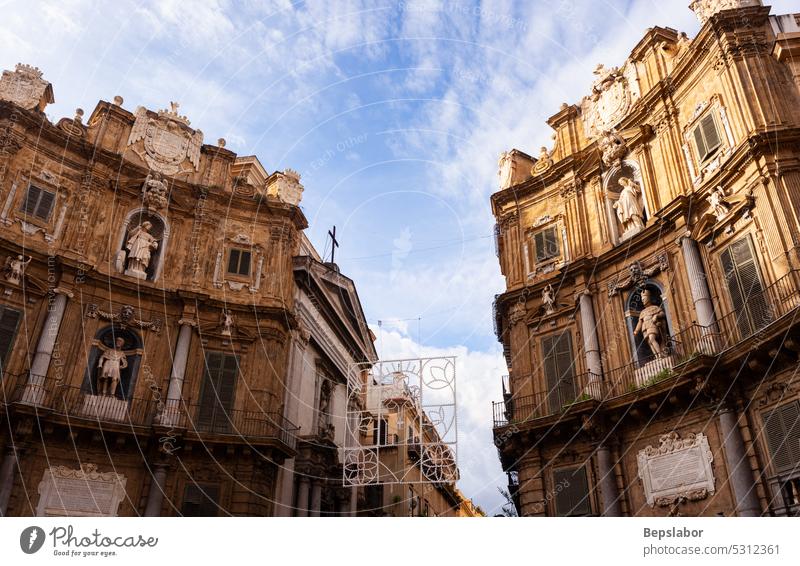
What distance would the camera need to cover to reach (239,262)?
76.3ft

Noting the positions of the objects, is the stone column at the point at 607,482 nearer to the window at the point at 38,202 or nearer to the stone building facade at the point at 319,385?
the stone building facade at the point at 319,385

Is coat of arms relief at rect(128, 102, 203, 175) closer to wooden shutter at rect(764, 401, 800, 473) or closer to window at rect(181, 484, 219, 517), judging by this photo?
window at rect(181, 484, 219, 517)

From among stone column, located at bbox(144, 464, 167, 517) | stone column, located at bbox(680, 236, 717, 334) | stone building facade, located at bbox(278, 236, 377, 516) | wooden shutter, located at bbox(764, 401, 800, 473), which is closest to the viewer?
wooden shutter, located at bbox(764, 401, 800, 473)

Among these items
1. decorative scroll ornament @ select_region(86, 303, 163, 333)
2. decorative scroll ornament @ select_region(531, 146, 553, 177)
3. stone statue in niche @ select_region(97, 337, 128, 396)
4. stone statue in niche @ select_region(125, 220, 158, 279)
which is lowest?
stone statue in niche @ select_region(97, 337, 128, 396)

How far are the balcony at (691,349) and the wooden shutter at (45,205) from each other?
1543cm

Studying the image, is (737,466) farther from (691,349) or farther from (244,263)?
(244,263)

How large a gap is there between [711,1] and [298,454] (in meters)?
18.9

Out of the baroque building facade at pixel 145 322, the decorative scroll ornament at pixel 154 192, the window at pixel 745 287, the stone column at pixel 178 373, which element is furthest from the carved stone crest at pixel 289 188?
the window at pixel 745 287

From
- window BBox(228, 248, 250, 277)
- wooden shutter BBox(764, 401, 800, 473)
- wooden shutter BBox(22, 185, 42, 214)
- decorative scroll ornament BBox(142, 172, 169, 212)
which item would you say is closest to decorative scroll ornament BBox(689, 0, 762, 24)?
wooden shutter BBox(764, 401, 800, 473)

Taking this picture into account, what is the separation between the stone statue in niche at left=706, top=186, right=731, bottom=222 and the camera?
52.2ft

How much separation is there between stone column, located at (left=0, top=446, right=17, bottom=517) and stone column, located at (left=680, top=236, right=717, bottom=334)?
58.2 feet

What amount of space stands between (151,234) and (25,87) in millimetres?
6028

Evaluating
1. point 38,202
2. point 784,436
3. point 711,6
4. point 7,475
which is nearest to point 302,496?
point 7,475
